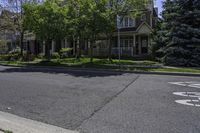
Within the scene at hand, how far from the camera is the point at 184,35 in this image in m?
27.7

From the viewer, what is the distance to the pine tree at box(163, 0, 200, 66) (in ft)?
89.4

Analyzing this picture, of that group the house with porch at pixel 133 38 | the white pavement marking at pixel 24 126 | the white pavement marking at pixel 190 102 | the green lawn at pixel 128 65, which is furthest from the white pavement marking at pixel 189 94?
the house with porch at pixel 133 38

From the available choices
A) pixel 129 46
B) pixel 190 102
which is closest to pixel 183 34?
pixel 190 102

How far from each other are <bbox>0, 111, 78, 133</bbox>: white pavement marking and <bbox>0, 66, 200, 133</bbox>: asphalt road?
0.33 metres

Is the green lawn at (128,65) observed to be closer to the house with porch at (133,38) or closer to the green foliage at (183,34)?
the green foliage at (183,34)

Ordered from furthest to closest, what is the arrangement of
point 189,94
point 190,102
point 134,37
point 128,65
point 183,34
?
point 134,37
point 183,34
point 128,65
point 189,94
point 190,102

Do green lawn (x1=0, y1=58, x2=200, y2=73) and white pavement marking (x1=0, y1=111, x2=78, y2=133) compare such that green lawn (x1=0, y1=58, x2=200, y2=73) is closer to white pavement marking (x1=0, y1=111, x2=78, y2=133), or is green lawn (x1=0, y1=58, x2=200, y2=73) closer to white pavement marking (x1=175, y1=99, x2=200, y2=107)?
white pavement marking (x1=175, y1=99, x2=200, y2=107)

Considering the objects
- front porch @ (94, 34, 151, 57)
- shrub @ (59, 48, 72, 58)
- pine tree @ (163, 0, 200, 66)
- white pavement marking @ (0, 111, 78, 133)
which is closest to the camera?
white pavement marking @ (0, 111, 78, 133)

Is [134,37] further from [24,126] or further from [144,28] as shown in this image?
[24,126]

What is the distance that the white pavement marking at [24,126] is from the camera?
25.3 ft

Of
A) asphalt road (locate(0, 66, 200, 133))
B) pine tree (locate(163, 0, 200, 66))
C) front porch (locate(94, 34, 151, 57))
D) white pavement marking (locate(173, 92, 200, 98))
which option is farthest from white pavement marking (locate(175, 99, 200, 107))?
front porch (locate(94, 34, 151, 57))

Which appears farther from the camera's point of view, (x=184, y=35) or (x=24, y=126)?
(x=184, y=35)

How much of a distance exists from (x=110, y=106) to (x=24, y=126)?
2.97 m

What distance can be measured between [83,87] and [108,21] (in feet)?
49.8
